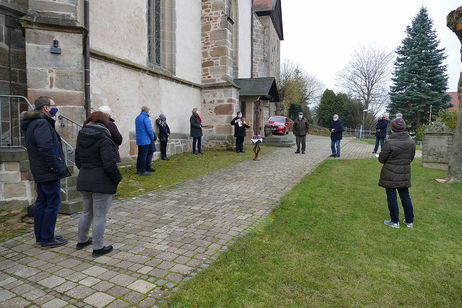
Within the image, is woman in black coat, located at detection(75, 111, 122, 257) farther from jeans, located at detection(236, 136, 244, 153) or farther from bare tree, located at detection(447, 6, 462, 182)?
jeans, located at detection(236, 136, 244, 153)

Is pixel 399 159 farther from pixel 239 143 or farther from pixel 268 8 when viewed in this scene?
pixel 268 8

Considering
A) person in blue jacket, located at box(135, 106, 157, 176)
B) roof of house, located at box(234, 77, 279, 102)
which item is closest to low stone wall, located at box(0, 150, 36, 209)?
person in blue jacket, located at box(135, 106, 157, 176)

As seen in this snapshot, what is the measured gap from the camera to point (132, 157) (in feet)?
32.4

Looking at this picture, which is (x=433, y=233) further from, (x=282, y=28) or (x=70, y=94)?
(x=282, y=28)

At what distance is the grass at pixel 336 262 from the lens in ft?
8.98

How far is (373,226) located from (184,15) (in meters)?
12.0

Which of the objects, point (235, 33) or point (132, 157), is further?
point (235, 33)

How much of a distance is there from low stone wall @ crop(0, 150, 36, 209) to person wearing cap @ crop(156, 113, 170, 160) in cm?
567

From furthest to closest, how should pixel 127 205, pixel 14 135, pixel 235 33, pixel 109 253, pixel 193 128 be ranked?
pixel 235 33
pixel 193 128
pixel 14 135
pixel 127 205
pixel 109 253

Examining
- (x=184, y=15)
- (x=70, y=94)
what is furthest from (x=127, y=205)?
(x=184, y=15)

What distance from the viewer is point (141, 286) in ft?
9.41

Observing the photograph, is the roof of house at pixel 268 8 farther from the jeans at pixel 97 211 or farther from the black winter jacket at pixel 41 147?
the jeans at pixel 97 211

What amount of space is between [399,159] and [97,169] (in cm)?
442

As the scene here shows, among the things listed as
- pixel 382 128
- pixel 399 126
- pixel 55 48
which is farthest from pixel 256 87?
pixel 399 126
